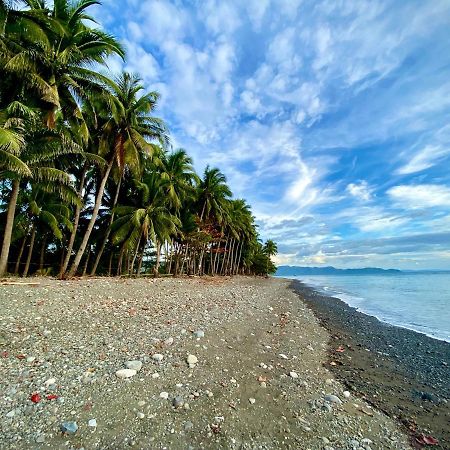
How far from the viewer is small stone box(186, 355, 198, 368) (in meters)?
5.44

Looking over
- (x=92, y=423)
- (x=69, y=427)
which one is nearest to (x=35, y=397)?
(x=69, y=427)

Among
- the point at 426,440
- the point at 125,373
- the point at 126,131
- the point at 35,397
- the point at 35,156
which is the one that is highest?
the point at 126,131

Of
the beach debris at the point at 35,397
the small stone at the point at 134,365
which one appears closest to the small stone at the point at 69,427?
the beach debris at the point at 35,397

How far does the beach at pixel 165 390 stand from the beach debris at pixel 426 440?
23cm

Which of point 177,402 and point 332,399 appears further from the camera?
point 332,399

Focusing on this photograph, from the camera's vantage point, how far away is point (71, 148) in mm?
14109

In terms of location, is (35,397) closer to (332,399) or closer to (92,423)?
(92,423)

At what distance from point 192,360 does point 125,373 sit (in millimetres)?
1329

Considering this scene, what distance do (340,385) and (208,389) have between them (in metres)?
2.73

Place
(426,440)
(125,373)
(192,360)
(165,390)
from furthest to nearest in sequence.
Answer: (192,360), (125,373), (165,390), (426,440)

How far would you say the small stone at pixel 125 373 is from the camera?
4.68m

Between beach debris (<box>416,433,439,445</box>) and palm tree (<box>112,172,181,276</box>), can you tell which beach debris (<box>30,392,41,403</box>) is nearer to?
beach debris (<box>416,433,439,445</box>)

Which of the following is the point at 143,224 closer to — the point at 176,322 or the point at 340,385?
the point at 176,322

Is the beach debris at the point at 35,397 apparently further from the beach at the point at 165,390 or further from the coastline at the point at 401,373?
the coastline at the point at 401,373
